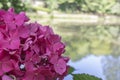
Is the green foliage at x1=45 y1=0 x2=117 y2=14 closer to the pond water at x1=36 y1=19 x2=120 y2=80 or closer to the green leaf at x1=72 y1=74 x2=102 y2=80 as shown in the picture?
the pond water at x1=36 y1=19 x2=120 y2=80

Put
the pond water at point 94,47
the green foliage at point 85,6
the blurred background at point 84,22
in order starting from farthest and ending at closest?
the green foliage at point 85,6, the blurred background at point 84,22, the pond water at point 94,47

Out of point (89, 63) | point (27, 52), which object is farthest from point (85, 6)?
point (27, 52)

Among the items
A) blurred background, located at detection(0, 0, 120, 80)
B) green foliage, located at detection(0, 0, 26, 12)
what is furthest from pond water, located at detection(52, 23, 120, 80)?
green foliage, located at detection(0, 0, 26, 12)

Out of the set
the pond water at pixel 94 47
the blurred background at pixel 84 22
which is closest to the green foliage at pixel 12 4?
the pond water at pixel 94 47

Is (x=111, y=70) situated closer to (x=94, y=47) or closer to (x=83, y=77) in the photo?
(x=94, y=47)

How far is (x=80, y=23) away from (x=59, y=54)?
54.0 feet

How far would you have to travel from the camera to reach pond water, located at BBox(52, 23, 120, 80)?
7.48 metres

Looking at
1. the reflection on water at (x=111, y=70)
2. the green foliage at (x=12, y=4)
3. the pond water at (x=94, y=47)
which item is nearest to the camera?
the reflection on water at (x=111, y=70)

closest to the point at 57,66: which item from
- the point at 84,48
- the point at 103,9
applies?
the point at 84,48

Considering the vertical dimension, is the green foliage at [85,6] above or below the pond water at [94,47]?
below

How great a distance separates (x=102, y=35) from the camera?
13.8m

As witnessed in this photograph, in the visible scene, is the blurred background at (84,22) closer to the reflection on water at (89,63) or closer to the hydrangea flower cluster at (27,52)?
the reflection on water at (89,63)

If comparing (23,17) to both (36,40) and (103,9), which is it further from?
(103,9)

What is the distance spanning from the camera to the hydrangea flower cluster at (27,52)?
24.1 inches
